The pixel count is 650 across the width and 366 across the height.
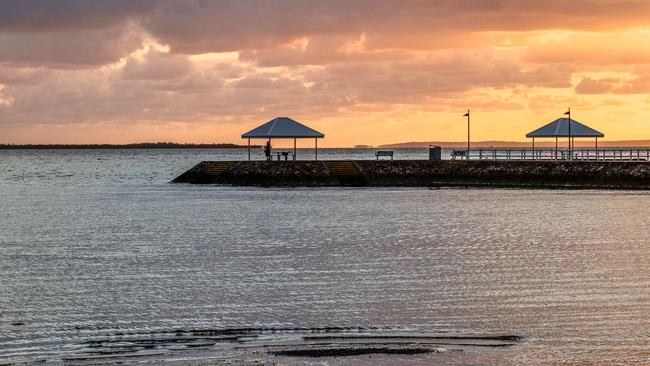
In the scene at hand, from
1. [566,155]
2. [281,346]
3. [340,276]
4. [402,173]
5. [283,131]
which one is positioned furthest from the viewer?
[566,155]

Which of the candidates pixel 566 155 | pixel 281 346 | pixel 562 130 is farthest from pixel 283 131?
pixel 281 346

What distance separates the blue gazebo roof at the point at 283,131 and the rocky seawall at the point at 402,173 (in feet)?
14.6

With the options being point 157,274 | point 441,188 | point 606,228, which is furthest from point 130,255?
point 441,188

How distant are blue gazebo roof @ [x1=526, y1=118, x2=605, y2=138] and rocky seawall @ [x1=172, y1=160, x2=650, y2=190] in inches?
88.5

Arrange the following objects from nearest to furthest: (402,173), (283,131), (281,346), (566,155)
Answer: (281,346)
(283,131)
(402,173)
(566,155)

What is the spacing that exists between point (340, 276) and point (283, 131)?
142 feet

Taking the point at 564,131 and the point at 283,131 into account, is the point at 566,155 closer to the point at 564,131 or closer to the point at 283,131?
the point at 564,131

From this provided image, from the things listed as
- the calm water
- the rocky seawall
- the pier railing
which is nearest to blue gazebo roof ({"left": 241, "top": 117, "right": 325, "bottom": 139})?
the rocky seawall

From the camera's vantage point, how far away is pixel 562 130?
66.4 meters

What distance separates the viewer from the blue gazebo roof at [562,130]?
66.4 metres

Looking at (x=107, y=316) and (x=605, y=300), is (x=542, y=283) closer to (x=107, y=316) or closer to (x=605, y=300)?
(x=605, y=300)

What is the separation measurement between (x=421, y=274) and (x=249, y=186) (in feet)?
159

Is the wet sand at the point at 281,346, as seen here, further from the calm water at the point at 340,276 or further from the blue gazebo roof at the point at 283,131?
the blue gazebo roof at the point at 283,131

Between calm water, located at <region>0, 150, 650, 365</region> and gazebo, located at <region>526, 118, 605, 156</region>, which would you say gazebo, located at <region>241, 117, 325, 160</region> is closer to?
gazebo, located at <region>526, 118, 605, 156</region>
